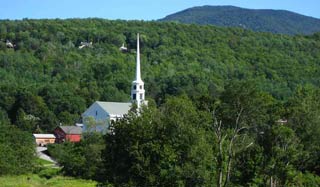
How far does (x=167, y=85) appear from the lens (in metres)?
101

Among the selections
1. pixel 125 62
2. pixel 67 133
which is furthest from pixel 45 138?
pixel 125 62

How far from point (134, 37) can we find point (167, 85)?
33361 mm

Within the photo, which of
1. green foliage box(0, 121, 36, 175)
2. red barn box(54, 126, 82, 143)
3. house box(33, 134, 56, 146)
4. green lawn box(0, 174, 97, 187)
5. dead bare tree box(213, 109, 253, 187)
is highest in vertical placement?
dead bare tree box(213, 109, 253, 187)

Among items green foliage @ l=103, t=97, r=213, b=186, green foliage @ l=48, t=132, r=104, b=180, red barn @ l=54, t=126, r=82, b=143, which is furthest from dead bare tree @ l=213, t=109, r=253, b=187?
red barn @ l=54, t=126, r=82, b=143

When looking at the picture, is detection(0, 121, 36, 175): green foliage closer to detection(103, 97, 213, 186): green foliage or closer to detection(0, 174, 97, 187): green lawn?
detection(0, 174, 97, 187): green lawn

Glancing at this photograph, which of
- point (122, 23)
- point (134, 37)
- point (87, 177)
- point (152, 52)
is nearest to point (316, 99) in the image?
point (87, 177)

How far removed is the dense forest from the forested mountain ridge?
0.71ft

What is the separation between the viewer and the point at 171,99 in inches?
1075

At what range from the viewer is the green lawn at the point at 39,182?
123ft

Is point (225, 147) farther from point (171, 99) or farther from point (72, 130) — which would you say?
point (72, 130)

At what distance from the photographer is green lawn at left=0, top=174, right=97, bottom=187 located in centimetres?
3757

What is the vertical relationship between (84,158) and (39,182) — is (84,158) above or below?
above

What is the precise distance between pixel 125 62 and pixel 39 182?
7478 centimetres

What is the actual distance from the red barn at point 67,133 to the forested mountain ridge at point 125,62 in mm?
6391
